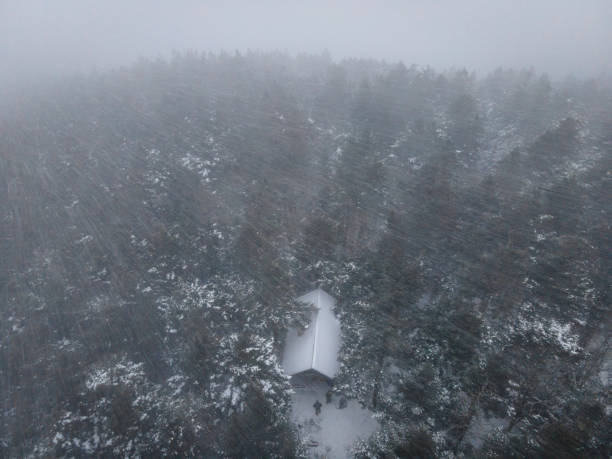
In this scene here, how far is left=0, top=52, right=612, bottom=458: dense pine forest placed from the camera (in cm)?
1374

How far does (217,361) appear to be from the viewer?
16.3 metres

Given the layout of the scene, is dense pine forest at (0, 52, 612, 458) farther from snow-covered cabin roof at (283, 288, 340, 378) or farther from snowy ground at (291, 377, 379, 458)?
snowy ground at (291, 377, 379, 458)

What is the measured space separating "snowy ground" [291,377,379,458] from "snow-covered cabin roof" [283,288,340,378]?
A: 4.42ft

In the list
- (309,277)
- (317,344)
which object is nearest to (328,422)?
(317,344)

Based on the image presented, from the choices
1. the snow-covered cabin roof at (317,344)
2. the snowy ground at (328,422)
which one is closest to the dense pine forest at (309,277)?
the snow-covered cabin roof at (317,344)

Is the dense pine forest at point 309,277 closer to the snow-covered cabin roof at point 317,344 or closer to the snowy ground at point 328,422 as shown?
the snow-covered cabin roof at point 317,344

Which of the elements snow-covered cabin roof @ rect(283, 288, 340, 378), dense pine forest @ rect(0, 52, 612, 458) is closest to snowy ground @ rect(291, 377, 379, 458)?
dense pine forest @ rect(0, 52, 612, 458)

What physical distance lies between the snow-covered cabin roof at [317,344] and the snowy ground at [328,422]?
1347 mm

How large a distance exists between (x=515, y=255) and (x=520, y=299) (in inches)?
97.7

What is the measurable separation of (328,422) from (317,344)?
387 cm

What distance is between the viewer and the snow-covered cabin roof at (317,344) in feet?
52.1

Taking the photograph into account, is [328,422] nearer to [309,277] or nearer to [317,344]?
[317,344]

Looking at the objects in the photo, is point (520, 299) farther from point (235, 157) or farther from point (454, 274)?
point (235, 157)

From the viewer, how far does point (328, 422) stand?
50.2 ft
